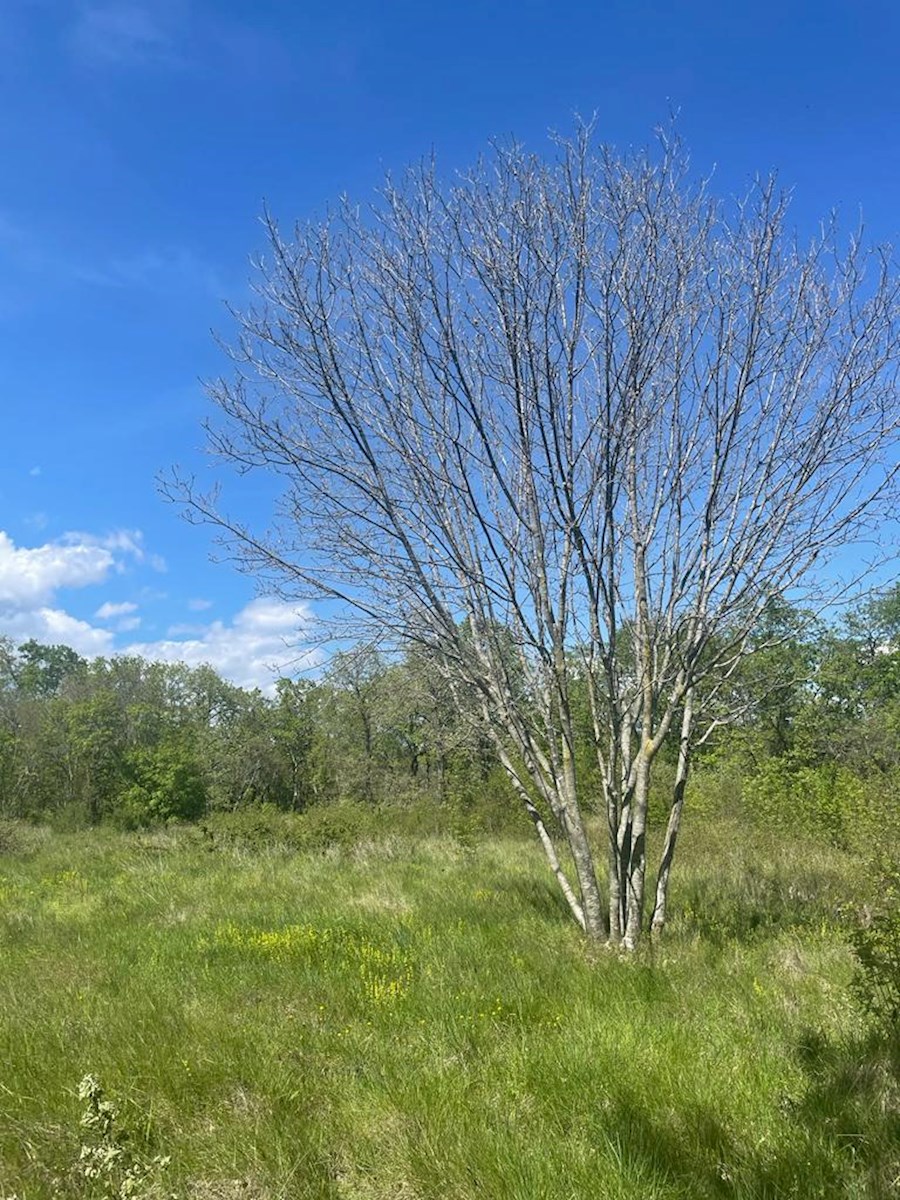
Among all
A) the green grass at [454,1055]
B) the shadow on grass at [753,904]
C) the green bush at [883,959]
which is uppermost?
the green bush at [883,959]

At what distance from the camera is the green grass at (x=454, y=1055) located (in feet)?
8.89

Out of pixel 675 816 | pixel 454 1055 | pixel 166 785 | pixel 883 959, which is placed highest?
pixel 675 816

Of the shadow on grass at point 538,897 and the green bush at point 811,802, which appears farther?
the green bush at point 811,802

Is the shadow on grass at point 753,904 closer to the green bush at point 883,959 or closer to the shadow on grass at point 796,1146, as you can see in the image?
the green bush at point 883,959

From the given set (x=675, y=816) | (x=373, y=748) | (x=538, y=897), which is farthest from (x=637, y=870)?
(x=373, y=748)

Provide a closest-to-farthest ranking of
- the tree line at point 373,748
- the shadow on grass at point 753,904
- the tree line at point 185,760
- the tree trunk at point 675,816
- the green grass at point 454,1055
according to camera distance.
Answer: the green grass at point 454,1055
the tree trunk at point 675,816
the shadow on grass at point 753,904
the tree line at point 373,748
the tree line at point 185,760

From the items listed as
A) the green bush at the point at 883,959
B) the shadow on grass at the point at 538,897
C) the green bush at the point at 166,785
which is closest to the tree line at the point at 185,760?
the green bush at the point at 166,785

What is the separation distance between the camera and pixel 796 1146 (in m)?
2.76

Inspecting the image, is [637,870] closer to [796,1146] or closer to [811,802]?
[796,1146]

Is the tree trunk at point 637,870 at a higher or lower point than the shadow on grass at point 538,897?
higher

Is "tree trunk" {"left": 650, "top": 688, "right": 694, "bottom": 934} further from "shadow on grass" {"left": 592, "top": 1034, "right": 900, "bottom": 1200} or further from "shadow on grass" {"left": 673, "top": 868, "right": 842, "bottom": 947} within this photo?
"shadow on grass" {"left": 592, "top": 1034, "right": 900, "bottom": 1200}

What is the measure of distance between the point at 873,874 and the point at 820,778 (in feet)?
42.3

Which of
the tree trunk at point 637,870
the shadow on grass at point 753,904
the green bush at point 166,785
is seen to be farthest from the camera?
the green bush at point 166,785

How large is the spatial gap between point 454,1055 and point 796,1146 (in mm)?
1621
